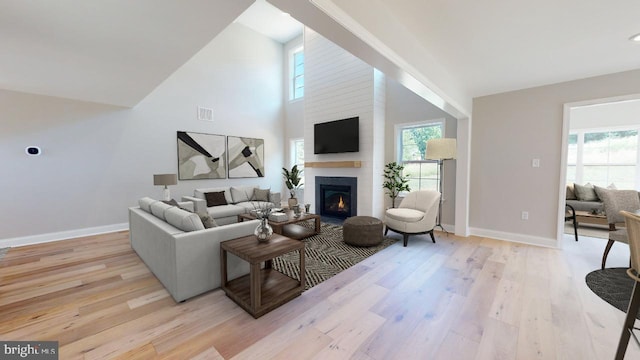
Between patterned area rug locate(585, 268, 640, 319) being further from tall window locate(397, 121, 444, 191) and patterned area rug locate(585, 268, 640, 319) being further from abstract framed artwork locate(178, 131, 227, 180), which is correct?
abstract framed artwork locate(178, 131, 227, 180)

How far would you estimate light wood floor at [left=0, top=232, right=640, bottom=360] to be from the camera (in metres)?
1.63

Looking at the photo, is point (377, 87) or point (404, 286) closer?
point (404, 286)

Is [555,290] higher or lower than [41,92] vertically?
lower

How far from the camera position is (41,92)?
3680mm

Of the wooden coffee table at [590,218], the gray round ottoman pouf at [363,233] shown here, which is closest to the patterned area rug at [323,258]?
the gray round ottoman pouf at [363,233]

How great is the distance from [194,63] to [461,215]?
249 inches

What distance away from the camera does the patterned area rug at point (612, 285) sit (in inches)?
86.1

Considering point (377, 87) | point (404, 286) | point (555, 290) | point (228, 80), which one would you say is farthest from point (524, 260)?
point (228, 80)

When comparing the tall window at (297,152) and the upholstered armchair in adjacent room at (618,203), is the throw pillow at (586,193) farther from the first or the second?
the tall window at (297,152)

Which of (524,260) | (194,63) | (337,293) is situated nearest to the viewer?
(337,293)

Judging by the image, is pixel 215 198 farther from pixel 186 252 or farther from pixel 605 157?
pixel 605 157

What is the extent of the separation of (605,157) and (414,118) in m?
5.01

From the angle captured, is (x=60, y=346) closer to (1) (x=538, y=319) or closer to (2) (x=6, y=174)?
(1) (x=538, y=319)

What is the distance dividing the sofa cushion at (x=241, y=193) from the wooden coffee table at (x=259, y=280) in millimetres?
3228
